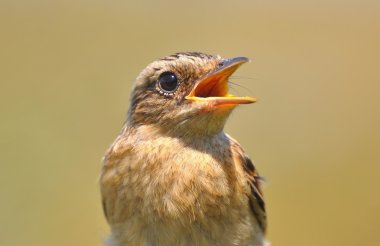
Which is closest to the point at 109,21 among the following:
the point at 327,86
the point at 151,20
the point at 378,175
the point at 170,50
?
the point at 151,20

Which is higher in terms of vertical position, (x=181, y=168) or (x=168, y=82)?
(x=168, y=82)

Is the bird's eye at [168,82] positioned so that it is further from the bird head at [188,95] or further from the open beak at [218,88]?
the open beak at [218,88]

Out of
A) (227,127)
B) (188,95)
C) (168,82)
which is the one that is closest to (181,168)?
(188,95)

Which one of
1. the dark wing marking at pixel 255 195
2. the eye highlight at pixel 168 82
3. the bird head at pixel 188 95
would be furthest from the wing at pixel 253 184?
the eye highlight at pixel 168 82

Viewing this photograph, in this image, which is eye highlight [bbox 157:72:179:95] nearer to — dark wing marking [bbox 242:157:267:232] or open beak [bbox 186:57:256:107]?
open beak [bbox 186:57:256:107]

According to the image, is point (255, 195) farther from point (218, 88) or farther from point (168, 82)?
point (168, 82)

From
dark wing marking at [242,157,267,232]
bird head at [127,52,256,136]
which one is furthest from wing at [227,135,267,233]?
bird head at [127,52,256,136]

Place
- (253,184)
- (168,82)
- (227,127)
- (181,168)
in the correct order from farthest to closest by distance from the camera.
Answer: (227,127) → (253,184) → (168,82) → (181,168)
